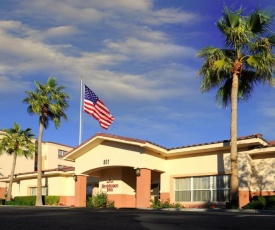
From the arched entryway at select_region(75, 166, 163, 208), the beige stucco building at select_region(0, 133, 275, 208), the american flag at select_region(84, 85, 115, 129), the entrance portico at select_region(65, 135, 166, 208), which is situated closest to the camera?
the beige stucco building at select_region(0, 133, 275, 208)

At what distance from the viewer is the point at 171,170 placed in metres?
29.0

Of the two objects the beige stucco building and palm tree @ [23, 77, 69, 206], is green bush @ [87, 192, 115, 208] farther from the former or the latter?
palm tree @ [23, 77, 69, 206]

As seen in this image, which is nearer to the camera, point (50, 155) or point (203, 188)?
point (203, 188)

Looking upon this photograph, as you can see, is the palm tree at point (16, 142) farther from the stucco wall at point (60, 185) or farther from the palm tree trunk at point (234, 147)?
the palm tree trunk at point (234, 147)

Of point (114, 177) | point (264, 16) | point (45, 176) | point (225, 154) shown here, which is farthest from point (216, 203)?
point (45, 176)

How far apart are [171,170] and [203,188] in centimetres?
289

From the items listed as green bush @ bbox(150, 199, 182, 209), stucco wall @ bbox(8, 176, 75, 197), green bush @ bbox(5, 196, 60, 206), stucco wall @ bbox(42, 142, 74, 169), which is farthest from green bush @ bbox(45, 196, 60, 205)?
stucco wall @ bbox(42, 142, 74, 169)

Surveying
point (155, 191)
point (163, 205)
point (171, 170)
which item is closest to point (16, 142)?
point (155, 191)

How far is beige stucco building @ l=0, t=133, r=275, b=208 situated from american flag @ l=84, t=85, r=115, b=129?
1.81 metres

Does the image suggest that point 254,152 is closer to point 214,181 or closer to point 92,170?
point 214,181

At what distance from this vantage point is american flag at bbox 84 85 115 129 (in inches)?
1248

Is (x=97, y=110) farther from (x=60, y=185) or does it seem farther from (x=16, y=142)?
(x=16, y=142)

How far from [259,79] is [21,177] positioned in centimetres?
3022

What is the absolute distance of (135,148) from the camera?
2814 cm
